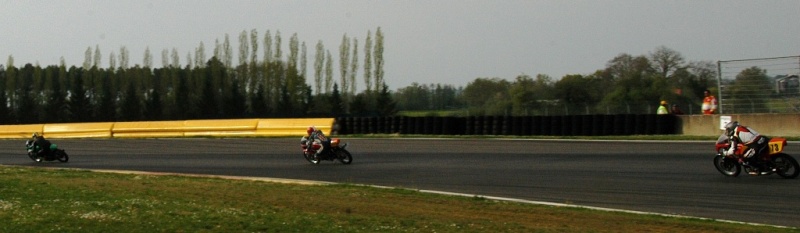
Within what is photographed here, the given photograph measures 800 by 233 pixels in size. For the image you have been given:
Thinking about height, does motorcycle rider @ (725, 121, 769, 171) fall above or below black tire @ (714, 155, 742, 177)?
above

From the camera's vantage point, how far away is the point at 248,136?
3688 centimetres

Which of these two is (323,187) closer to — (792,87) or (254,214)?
(254,214)

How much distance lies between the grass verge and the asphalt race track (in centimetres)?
147

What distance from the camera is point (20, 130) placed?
136ft

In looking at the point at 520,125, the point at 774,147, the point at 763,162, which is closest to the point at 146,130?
the point at 520,125

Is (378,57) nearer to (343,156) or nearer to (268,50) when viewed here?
(268,50)

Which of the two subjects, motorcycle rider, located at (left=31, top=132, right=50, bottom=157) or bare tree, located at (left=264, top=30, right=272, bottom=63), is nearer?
motorcycle rider, located at (left=31, top=132, right=50, bottom=157)

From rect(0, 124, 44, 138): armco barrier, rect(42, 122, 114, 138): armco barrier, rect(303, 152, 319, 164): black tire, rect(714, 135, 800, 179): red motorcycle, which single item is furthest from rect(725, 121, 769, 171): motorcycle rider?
rect(0, 124, 44, 138): armco barrier

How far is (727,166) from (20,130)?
1301 inches

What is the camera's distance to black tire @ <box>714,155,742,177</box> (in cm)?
1667

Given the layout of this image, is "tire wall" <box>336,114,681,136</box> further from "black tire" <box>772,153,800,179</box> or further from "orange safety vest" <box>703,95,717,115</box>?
"black tire" <box>772,153,800,179</box>

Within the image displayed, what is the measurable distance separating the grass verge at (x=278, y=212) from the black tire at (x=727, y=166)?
5252 mm

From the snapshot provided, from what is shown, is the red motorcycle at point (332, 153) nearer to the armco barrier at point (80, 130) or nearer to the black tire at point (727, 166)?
the black tire at point (727, 166)

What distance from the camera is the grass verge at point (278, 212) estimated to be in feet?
31.2
